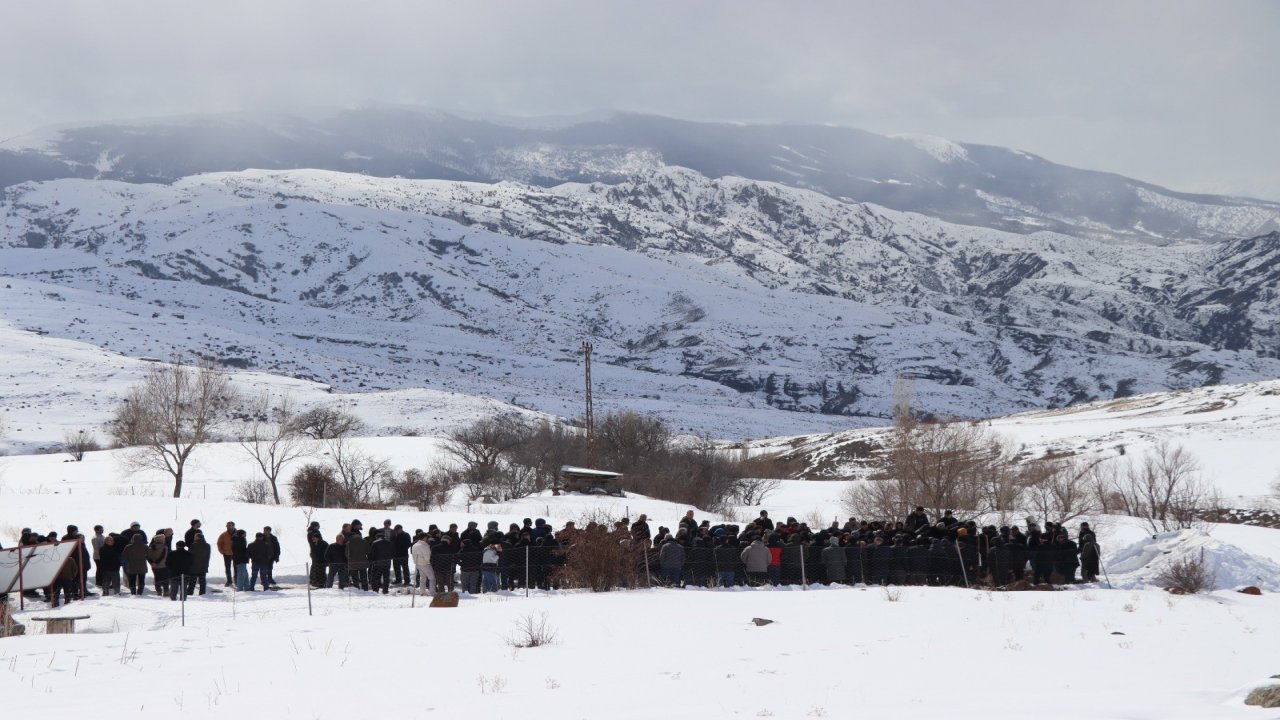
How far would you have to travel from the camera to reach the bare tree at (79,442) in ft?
216

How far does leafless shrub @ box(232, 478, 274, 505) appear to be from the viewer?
46.1m

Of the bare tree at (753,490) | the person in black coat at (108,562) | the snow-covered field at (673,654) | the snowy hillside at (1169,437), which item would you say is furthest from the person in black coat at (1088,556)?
the bare tree at (753,490)

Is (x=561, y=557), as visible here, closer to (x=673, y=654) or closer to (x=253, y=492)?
(x=673, y=654)

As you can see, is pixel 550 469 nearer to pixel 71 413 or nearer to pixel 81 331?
pixel 71 413

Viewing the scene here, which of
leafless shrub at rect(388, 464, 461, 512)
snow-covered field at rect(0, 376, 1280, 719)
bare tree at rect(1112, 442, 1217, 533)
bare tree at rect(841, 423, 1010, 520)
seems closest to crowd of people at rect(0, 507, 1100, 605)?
snow-covered field at rect(0, 376, 1280, 719)

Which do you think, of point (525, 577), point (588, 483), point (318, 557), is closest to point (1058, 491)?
point (588, 483)

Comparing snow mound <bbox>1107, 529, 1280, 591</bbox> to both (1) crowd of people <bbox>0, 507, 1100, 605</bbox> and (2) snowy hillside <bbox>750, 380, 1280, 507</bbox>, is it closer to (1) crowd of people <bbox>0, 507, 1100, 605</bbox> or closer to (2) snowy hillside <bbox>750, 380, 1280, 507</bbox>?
(1) crowd of people <bbox>0, 507, 1100, 605</bbox>

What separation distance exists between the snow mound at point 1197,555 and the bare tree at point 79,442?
54.9 metres

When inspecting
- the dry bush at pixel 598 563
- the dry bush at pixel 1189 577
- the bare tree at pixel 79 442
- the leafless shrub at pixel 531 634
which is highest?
the bare tree at pixel 79 442

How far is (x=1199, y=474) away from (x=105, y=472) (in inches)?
2078

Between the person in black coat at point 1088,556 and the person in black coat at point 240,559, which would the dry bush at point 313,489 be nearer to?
the person in black coat at point 240,559

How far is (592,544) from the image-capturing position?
2073cm

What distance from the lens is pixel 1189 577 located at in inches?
889

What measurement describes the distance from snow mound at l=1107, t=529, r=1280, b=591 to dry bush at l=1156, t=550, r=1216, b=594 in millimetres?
125
